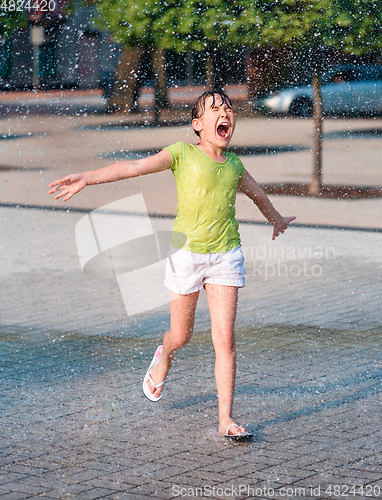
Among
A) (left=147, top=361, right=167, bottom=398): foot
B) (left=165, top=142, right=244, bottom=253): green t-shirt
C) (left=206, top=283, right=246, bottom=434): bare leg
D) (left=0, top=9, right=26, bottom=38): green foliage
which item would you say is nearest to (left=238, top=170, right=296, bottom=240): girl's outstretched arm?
(left=165, top=142, right=244, bottom=253): green t-shirt

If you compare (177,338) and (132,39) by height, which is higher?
(132,39)

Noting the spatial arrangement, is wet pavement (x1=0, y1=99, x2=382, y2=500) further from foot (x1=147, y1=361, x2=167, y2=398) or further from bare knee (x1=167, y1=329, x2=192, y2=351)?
bare knee (x1=167, y1=329, x2=192, y2=351)

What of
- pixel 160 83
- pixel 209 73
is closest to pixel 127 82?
pixel 160 83

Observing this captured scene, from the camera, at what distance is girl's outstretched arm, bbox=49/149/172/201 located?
12.3 feet

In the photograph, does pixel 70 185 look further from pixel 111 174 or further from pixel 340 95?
pixel 340 95

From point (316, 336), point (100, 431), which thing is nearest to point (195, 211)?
point (100, 431)

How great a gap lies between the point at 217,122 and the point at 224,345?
1.10 m

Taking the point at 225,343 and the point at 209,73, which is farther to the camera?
the point at 209,73

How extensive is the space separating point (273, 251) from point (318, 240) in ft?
3.15

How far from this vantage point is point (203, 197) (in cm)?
392

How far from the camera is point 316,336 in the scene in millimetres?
5777

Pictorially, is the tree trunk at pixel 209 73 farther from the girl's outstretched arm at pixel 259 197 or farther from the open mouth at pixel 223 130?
the open mouth at pixel 223 130

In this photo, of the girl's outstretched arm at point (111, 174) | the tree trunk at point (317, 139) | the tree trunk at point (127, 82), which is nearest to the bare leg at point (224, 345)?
the girl's outstretched arm at point (111, 174)

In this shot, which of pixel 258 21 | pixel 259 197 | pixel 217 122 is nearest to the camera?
pixel 217 122
